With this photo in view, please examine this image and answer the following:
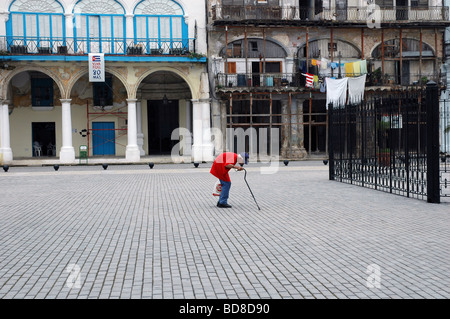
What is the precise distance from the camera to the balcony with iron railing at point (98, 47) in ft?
93.5

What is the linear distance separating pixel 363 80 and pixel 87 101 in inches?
653

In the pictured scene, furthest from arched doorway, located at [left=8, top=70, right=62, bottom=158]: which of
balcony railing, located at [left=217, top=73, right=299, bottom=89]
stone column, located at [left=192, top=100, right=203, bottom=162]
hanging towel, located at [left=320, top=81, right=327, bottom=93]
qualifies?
hanging towel, located at [left=320, top=81, right=327, bottom=93]

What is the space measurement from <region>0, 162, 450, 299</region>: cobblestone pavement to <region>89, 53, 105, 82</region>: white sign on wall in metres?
15.9

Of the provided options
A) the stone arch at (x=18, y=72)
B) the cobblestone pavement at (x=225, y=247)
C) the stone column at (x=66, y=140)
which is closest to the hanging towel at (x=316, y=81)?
the stone column at (x=66, y=140)

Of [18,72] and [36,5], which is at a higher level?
[36,5]

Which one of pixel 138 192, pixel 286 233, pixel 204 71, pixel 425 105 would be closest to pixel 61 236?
pixel 286 233

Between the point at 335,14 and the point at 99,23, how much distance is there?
1363cm

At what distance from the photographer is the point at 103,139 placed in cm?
3334

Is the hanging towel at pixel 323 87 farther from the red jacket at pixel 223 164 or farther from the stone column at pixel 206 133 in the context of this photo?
the red jacket at pixel 223 164

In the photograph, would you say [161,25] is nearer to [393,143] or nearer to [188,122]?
[188,122]

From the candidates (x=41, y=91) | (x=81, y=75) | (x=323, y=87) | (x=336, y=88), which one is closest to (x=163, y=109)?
(x=81, y=75)

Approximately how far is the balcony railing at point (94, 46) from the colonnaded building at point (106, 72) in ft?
0.18

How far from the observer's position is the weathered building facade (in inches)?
1210
